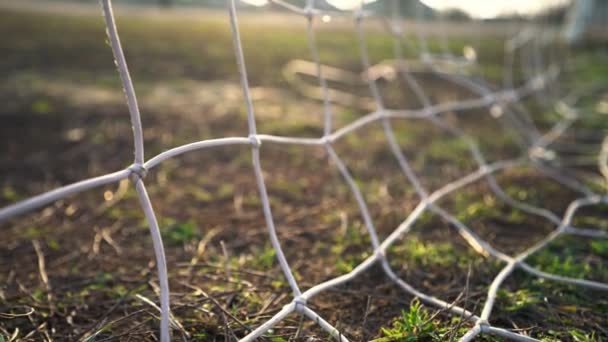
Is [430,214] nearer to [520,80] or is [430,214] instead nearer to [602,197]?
A: [602,197]

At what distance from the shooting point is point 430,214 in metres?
1.26

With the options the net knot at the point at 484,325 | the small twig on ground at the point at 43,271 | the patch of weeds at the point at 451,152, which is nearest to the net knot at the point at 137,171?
the small twig on ground at the point at 43,271

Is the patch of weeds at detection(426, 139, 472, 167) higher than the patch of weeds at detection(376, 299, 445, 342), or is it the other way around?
the patch of weeds at detection(426, 139, 472, 167)

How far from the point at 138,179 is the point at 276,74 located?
102 inches

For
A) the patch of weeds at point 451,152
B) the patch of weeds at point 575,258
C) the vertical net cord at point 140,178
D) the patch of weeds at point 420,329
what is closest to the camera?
the vertical net cord at point 140,178

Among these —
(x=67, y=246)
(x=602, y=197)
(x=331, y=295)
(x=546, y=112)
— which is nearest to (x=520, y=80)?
(x=546, y=112)

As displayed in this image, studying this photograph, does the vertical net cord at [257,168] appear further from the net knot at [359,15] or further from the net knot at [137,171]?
the net knot at [359,15]

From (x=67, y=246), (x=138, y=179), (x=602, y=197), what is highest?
(x=138, y=179)

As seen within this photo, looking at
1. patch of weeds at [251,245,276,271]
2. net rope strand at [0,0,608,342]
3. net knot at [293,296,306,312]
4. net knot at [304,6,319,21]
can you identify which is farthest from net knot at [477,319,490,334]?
net knot at [304,6,319,21]

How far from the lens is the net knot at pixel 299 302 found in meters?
0.75

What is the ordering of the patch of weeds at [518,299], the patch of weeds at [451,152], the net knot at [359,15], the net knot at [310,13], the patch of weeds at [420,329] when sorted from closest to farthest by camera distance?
the patch of weeds at [420,329] → the patch of weeds at [518,299] → the net knot at [310,13] → the net knot at [359,15] → the patch of weeds at [451,152]

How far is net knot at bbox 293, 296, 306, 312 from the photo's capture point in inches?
29.6

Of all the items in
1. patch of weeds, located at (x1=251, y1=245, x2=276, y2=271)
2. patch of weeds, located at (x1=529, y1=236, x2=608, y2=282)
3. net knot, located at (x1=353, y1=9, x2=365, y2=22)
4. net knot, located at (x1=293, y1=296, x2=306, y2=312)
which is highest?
net knot, located at (x1=353, y1=9, x2=365, y2=22)

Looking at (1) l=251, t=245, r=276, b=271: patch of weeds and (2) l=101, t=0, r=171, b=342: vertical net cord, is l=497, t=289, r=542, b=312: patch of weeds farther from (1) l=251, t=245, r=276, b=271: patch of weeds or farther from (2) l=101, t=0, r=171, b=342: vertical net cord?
(2) l=101, t=0, r=171, b=342: vertical net cord
